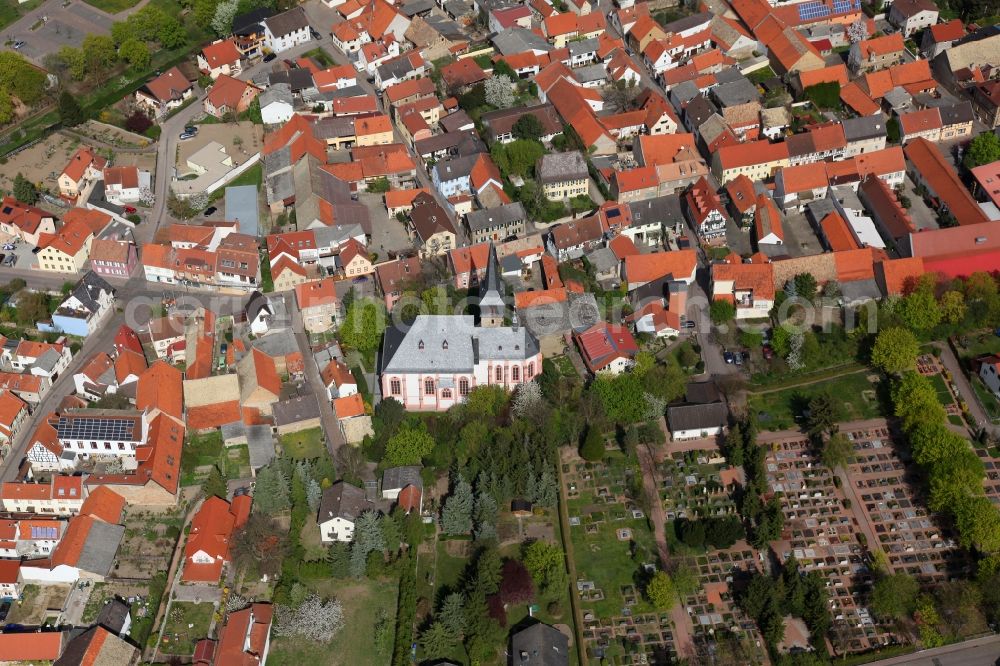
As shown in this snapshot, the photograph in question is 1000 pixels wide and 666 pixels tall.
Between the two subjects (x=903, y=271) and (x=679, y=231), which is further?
(x=679, y=231)

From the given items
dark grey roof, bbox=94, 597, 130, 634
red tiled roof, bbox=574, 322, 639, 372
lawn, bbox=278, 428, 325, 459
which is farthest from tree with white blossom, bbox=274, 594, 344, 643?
red tiled roof, bbox=574, 322, 639, 372

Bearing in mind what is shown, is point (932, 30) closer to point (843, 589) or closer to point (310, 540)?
point (843, 589)

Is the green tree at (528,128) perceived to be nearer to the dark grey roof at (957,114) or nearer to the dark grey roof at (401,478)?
the dark grey roof at (957,114)

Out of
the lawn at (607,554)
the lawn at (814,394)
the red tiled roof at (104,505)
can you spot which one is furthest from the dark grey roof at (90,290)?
the lawn at (814,394)

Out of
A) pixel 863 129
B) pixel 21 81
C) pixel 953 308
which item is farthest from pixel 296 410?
pixel 21 81

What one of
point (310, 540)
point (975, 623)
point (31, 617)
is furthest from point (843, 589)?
point (31, 617)

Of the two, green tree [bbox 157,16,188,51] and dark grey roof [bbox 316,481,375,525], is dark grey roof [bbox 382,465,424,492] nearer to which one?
dark grey roof [bbox 316,481,375,525]

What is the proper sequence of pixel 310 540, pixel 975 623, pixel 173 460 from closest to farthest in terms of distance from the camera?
1. pixel 975 623
2. pixel 310 540
3. pixel 173 460
